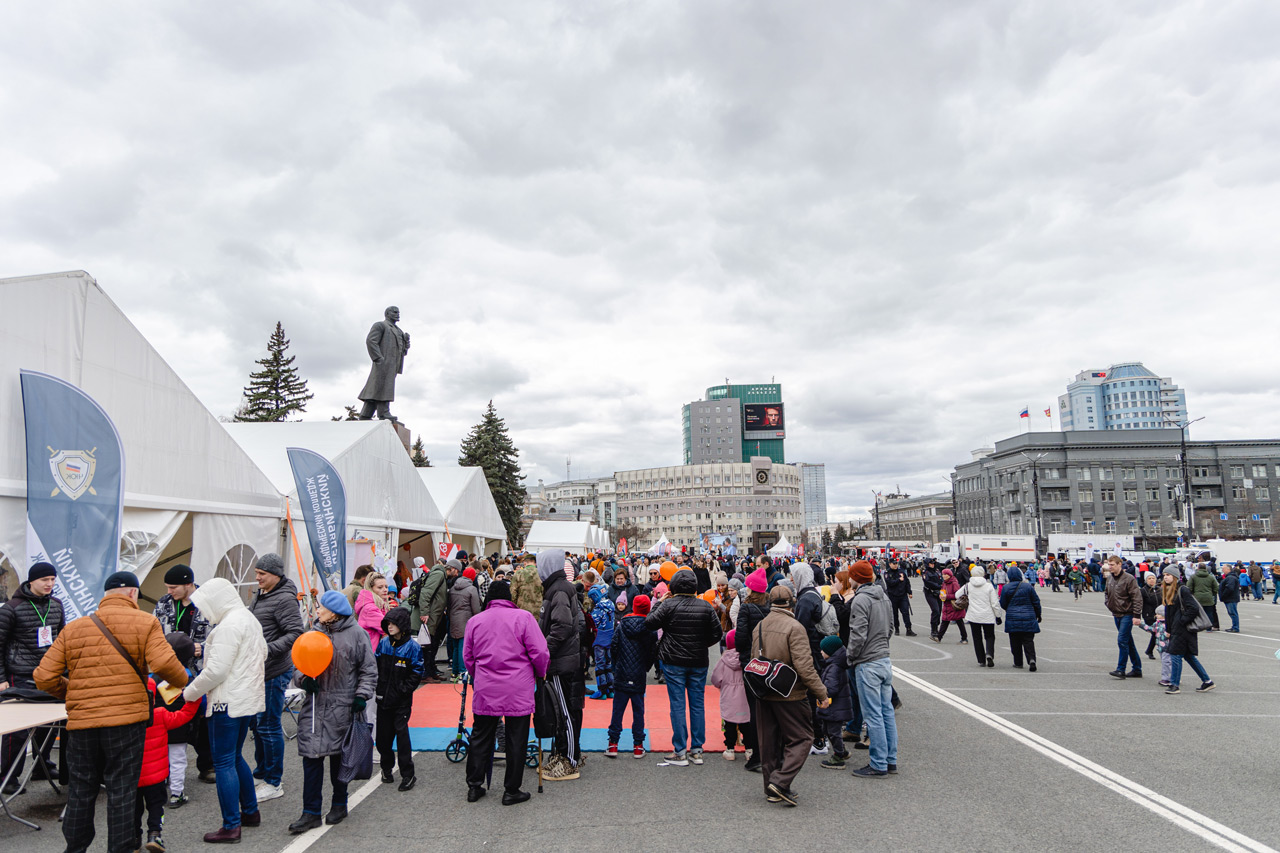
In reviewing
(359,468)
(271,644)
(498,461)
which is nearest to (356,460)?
(359,468)

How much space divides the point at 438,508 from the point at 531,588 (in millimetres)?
13320

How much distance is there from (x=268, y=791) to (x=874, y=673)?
5157mm

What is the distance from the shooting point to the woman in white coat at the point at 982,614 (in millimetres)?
12133

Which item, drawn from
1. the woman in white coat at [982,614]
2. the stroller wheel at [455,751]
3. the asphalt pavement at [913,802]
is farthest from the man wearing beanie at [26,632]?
the woman in white coat at [982,614]

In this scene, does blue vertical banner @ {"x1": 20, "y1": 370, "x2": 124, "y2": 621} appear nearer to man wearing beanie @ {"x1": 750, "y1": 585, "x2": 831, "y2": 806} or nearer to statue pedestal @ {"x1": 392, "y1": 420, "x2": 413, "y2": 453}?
man wearing beanie @ {"x1": 750, "y1": 585, "x2": 831, "y2": 806}

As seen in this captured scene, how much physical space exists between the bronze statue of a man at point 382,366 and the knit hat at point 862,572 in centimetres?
1403

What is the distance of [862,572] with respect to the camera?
708 cm

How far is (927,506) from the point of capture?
143375 mm

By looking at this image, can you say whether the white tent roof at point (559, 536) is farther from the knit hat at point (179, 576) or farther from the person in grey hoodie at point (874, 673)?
the knit hat at point (179, 576)

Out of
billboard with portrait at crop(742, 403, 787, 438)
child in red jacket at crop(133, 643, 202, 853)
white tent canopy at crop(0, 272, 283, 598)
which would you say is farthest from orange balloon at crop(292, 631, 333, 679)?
billboard with portrait at crop(742, 403, 787, 438)

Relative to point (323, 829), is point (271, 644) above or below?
above

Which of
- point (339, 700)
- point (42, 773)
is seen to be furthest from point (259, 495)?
point (339, 700)

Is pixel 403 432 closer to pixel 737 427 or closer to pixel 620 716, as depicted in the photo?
pixel 620 716

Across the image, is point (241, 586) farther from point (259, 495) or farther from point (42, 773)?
point (42, 773)
